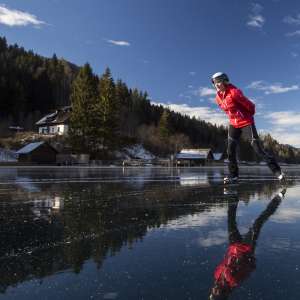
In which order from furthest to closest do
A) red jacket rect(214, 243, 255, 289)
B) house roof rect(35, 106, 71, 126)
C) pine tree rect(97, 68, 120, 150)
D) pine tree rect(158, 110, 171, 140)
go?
pine tree rect(158, 110, 171, 140)
house roof rect(35, 106, 71, 126)
pine tree rect(97, 68, 120, 150)
red jacket rect(214, 243, 255, 289)

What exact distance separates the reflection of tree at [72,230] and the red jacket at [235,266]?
81 centimetres

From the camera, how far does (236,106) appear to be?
257 inches

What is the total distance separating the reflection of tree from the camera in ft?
7.43

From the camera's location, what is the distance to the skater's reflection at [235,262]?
1.85 m

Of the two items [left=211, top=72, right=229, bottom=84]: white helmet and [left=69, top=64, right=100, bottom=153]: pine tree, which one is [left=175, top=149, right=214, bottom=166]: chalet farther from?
[left=211, top=72, right=229, bottom=84]: white helmet

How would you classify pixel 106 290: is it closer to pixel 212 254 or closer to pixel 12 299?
pixel 12 299

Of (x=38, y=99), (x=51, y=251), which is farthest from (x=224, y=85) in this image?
(x=38, y=99)

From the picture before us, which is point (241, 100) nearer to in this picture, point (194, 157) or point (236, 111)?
point (236, 111)

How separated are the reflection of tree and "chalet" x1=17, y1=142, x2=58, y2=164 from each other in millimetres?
49921

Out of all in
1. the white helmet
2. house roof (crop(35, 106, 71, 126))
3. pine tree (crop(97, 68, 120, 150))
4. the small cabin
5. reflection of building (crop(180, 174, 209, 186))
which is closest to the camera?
the white helmet

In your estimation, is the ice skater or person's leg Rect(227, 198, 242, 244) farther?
the ice skater

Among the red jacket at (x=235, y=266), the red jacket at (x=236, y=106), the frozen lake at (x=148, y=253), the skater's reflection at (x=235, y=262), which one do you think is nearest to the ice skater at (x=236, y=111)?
the red jacket at (x=236, y=106)

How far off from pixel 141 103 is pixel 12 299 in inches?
5150

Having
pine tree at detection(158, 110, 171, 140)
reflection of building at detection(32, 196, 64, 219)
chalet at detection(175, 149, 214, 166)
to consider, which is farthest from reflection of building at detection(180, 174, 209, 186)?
pine tree at detection(158, 110, 171, 140)
